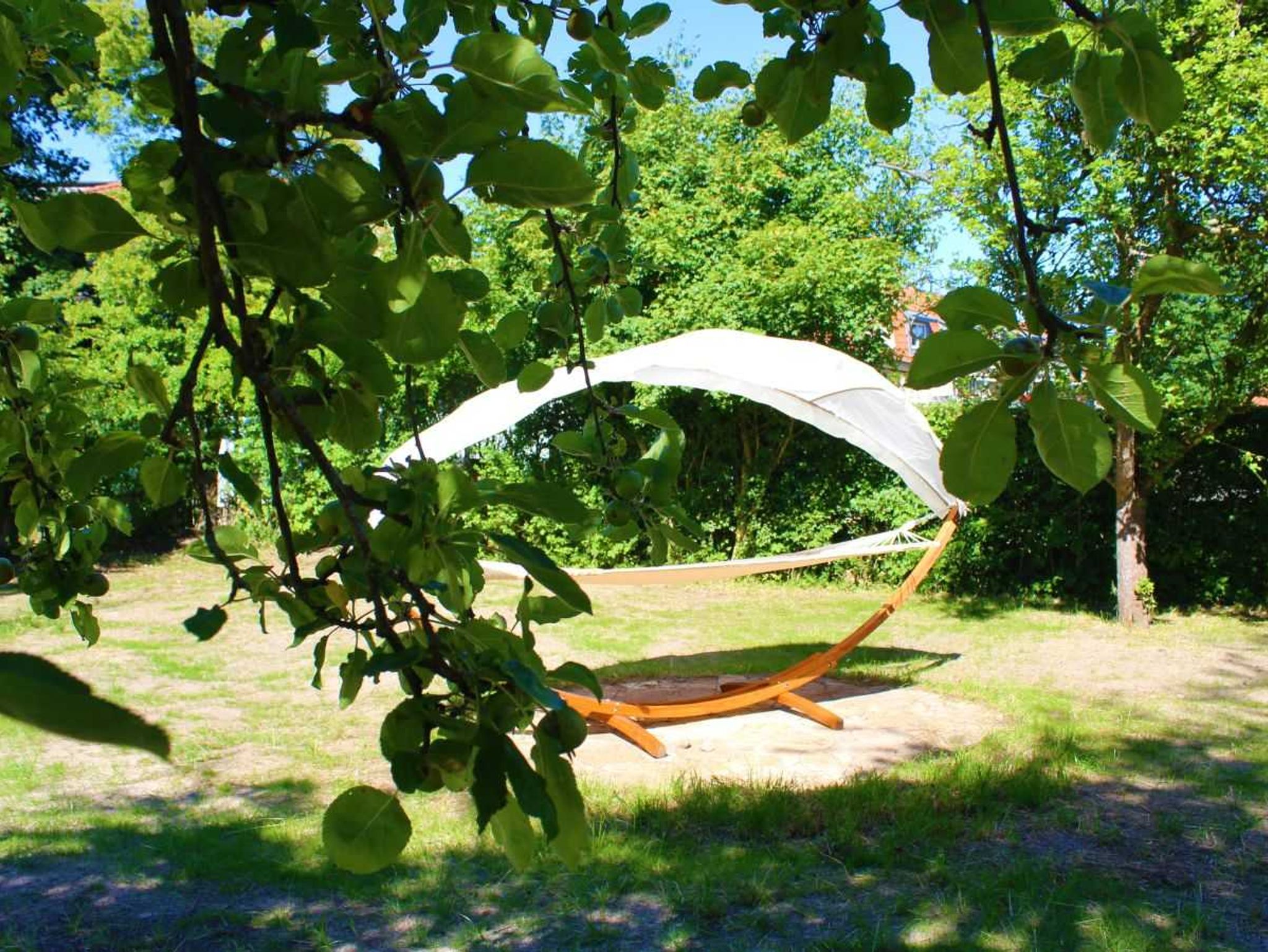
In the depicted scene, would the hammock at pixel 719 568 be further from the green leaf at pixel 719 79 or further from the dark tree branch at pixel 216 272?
the dark tree branch at pixel 216 272

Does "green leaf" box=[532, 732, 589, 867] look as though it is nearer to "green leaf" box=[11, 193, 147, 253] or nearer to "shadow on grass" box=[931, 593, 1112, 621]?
"green leaf" box=[11, 193, 147, 253]

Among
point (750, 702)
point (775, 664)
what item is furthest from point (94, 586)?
point (775, 664)

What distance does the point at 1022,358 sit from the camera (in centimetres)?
74

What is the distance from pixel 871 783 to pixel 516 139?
3.72m

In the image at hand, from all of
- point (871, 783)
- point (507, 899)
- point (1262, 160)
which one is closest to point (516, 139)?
point (507, 899)

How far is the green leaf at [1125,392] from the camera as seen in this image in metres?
0.72

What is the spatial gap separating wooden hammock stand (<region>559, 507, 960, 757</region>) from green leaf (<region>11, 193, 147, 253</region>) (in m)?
3.94

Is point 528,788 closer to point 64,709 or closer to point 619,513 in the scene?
point 64,709

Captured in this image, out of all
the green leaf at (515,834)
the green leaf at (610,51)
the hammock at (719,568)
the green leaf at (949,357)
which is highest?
the green leaf at (610,51)

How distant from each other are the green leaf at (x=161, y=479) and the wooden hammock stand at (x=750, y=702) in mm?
3572

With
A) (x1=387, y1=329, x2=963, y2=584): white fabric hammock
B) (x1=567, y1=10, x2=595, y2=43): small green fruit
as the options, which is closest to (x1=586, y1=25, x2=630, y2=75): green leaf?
(x1=567, y1=10, x2=595, y2=43): small green fruit

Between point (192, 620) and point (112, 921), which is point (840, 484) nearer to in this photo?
point (112, 921)

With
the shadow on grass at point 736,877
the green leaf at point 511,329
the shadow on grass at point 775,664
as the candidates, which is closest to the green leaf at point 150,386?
the green leaf at point 511,329

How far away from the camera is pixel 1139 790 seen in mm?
4059
